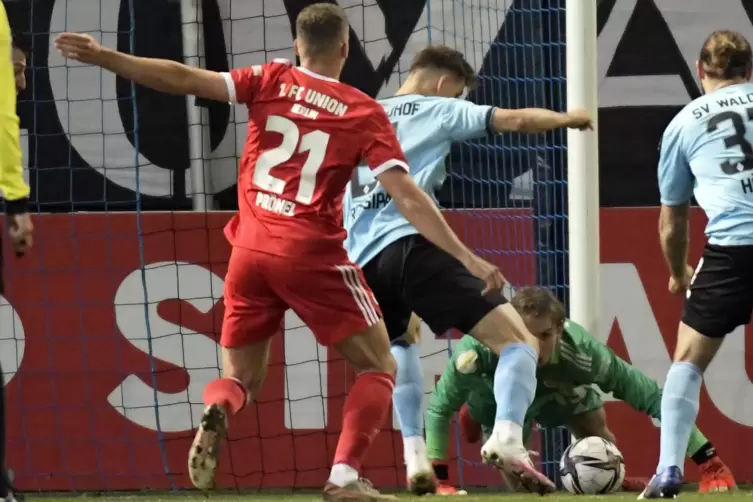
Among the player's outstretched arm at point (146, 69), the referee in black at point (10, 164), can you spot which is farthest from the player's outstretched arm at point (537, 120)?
the referee in black at point (10, 164)

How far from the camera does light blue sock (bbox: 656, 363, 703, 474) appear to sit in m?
5.09

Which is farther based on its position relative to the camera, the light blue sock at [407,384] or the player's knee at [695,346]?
the light blue sock at [407,384]

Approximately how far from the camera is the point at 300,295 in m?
4.54

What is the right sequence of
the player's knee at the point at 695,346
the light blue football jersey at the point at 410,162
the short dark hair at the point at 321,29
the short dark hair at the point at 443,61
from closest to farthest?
1. the short dark hair at the point at 321,29
2. the player's knee at the point at 695,346
3. the light blue football jersey at the point at 410,162
4. the short dark hair at the point at 443,61

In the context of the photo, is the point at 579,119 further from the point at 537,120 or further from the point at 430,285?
the point at 430,285

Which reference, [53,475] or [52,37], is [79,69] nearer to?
[52,37]

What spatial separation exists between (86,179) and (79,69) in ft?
2.06

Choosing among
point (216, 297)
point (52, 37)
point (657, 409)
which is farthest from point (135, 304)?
point (657, 409)

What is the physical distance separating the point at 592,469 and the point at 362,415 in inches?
63.0

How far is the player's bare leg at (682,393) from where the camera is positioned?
507 centimetres

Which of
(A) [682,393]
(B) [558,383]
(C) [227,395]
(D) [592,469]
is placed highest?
(C) [227,395]

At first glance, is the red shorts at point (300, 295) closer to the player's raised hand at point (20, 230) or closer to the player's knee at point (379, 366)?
the player's knee at point (379, 366)

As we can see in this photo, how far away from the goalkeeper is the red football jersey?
55.8 inches

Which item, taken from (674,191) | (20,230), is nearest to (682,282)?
(674,191)
